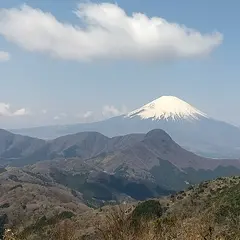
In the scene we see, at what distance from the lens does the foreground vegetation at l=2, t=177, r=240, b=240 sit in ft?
106

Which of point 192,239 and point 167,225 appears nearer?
point 192,239

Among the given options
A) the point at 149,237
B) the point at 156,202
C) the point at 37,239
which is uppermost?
the point at 149,237

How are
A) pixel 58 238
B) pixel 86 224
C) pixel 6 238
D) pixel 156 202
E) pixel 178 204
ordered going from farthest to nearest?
1. pixel 156 202
2. pixel 86 224
3. pixel 178 204
4. pixel 58 238
5. pixel 6 238

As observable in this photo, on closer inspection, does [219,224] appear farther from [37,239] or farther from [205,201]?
[37,239]

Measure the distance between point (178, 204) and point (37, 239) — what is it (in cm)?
3766

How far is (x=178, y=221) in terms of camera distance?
40.4 meters

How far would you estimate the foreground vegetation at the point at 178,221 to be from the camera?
106ft

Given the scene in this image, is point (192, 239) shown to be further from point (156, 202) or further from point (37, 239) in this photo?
point (156, 202)

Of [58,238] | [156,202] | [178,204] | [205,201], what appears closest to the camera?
[58,238]

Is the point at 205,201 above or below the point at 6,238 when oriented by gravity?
below

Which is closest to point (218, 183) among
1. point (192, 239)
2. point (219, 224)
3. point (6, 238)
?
point (219, 224)

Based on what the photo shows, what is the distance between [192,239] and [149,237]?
5.31 meters

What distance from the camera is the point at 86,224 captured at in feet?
393

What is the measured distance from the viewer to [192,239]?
89.5 ft
